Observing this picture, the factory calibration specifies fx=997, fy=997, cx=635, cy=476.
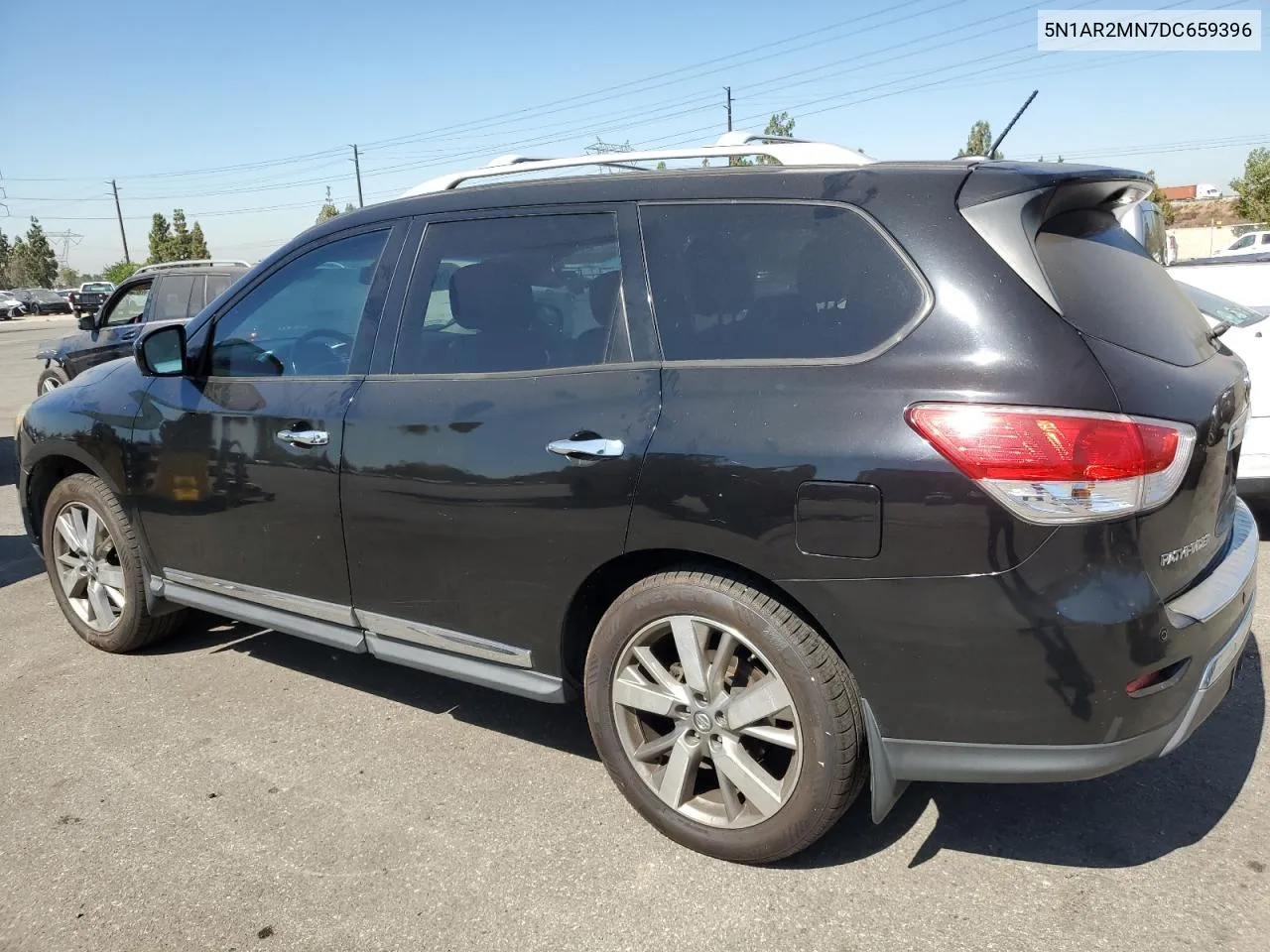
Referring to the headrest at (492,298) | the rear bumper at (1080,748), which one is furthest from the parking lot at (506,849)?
the headrest at (492,298)

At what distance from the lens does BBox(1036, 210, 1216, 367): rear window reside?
239 cm

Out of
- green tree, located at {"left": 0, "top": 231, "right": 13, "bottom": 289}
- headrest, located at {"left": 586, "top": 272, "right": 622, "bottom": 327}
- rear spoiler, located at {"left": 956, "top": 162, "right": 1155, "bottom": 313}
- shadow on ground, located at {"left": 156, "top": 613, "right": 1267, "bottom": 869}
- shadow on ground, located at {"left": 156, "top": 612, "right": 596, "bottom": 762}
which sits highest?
green tree, located at {"left": 0, "top": 231, "right": 13, "bottom": 289}

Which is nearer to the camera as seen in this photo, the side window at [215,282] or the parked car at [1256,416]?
the parked car at [1256,416]

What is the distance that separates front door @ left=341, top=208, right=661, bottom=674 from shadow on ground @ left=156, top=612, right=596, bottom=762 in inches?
23.2

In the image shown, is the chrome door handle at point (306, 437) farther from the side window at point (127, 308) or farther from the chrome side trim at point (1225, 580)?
the side window at point (127, 308)

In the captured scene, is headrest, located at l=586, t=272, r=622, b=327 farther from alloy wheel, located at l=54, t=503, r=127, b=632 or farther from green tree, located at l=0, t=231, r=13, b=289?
green tree, located at l=0, t=231, r=13, b=289

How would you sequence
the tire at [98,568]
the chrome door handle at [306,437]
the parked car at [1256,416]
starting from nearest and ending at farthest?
1. the chrome door handle at [306,437]
2. the tire at [98,568]
3. the parked car at [1256,416]

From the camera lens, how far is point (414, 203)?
11.4 ft

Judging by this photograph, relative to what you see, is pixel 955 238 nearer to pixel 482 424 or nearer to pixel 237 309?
pixel 482 424

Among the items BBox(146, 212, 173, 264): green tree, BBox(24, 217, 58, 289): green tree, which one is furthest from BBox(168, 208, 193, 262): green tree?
BBox(24, 217, 58, 289): green tree

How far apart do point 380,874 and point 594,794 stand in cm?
70

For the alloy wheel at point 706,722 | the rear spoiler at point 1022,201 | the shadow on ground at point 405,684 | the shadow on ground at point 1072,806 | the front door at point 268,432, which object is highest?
the rear spoiler at point 1022,201

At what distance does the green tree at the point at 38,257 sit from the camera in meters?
81.9

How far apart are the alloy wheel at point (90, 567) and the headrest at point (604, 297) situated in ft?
8.68
